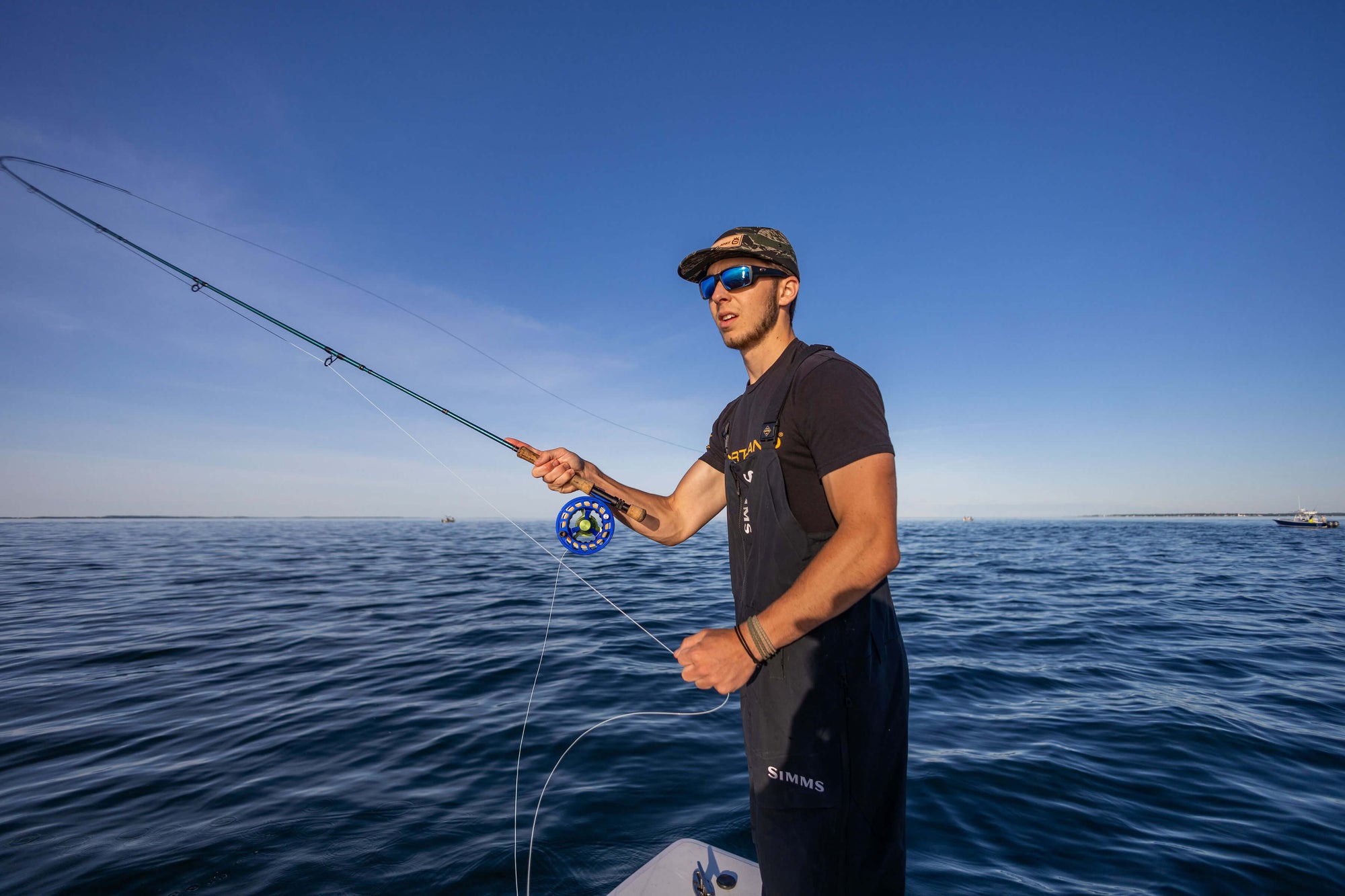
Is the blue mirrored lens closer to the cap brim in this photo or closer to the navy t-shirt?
the cap brim

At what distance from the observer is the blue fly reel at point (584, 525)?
11.1 ft

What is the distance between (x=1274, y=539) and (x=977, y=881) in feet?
198

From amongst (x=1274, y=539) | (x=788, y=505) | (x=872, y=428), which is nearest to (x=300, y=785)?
(x=788, y=505)

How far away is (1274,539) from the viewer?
43.1 meters

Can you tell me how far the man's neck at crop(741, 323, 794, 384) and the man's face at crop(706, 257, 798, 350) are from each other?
20mm

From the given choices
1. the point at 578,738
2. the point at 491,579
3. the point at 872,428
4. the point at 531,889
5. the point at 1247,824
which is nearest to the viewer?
the point at 872,428

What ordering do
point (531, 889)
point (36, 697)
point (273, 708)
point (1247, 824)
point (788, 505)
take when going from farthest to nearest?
point (36, 697) < point (273, 708) < point (1247, 824) < point (531, 889) < point (788, 505)

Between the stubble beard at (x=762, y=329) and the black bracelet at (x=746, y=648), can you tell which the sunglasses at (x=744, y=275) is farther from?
the black bracelet at (x=746, y=648)

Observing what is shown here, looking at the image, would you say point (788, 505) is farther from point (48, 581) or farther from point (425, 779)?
point (48, 581)

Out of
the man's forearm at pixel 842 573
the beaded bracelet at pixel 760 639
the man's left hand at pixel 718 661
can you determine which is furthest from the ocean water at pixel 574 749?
the man's forearm at pixel 842 573

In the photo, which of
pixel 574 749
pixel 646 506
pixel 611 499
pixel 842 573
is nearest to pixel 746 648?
pixel 842 573

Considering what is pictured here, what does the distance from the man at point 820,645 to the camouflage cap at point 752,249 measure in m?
0.43

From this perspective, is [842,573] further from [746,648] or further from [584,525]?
[584,525]

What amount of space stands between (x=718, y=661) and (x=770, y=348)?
4.31 ft
